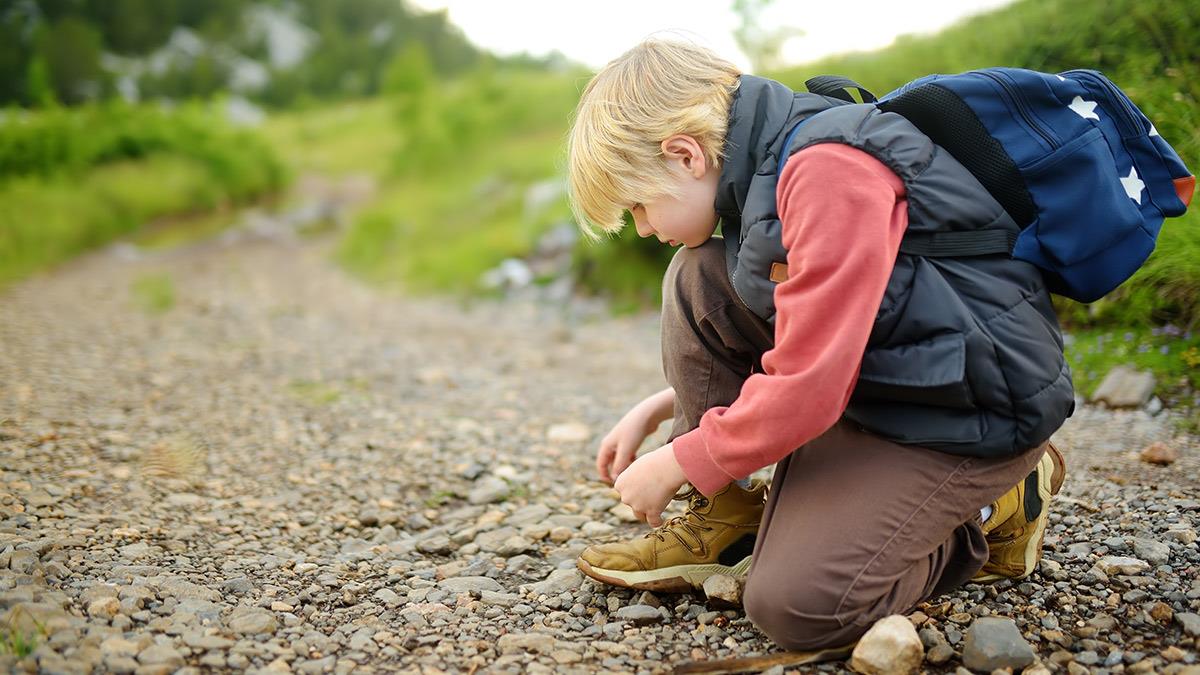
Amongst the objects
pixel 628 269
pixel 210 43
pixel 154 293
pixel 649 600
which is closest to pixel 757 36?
pixel 628 269

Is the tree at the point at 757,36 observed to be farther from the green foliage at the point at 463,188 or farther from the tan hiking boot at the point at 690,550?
the tan hiking boot at the point at 690,550

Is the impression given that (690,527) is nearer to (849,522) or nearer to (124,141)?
(849,522)

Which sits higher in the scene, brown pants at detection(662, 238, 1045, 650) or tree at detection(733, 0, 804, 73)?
tree at detection(733, 0, 804, 73)

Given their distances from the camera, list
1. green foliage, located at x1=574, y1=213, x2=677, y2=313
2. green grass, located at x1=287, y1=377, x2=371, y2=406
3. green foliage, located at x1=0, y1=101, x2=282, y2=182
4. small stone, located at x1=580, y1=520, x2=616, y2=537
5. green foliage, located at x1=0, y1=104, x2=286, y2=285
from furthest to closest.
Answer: green foliage, located at x1=0, y1=101, x2=282, y2=182 → green foliage, located at x1=0, y1=104, x2=286, y2=285 → green foliage, located at x1=574, y1=213, x2=677, y2=313 → green grass, located at x1=287, y1=377, x2=371, y2=406 → small stone, located at x1=580, y1=520, x2=616, y2=537

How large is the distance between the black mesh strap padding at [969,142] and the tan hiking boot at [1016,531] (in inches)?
25.8

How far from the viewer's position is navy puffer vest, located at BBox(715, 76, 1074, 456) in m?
1.64

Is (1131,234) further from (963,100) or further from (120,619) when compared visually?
(120,619)

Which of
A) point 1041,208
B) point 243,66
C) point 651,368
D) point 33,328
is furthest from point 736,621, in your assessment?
point 243,66

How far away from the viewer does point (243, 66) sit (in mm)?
42625

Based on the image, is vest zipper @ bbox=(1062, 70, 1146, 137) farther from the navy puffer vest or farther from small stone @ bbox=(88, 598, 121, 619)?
small stone @ bbox=(88, 598, 121, 619)

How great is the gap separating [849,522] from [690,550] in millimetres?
459

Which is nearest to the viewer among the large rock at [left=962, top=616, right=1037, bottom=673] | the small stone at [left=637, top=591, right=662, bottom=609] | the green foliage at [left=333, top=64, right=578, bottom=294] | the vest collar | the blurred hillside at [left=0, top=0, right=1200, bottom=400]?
the large rock at [left=962, top=616, right=1037, bottom=673]

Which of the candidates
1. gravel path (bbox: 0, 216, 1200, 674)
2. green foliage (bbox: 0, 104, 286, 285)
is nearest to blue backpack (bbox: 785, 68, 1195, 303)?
gravel path (bbox: 0, 216, 1200, 674)

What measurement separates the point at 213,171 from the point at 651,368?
41.8ft
